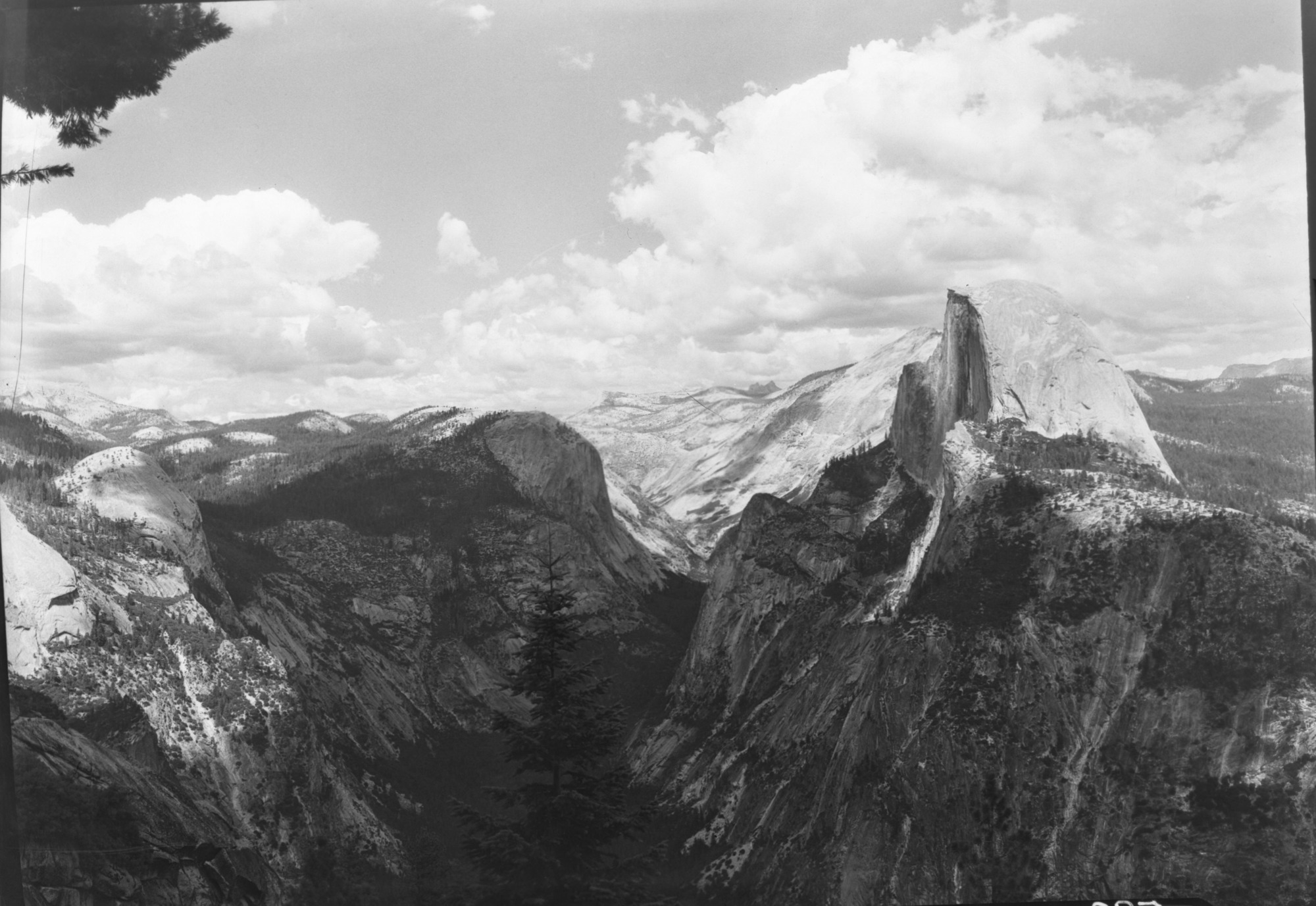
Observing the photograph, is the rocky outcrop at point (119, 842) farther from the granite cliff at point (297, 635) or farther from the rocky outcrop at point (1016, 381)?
the rocky outcrop at point (1016, 381)

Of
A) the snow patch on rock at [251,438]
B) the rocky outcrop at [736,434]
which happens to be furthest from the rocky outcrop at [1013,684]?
the snow patch on rock at [251,438]

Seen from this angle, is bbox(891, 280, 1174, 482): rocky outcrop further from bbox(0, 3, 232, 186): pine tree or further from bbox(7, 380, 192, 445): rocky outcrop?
bbox(7, 380, 192, 445): rocky outcrop

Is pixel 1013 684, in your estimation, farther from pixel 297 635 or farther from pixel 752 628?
pixel 297 635

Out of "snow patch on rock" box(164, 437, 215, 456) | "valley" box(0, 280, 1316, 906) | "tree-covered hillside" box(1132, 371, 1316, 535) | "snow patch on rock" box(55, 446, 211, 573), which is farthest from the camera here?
"snow patch on rock" box(164, 437, 215, 456)

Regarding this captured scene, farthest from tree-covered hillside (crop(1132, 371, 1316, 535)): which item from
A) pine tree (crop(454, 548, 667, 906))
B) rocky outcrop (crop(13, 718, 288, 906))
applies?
rocky outcrop (crop(13, 718, 288, 906))

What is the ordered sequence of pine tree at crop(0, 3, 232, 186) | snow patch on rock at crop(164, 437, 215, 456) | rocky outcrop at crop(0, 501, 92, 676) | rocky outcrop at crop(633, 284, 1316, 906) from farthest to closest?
1. snow patch on rock at crop(164, 437, 215, 456)
2. rocky outcrop at crop(633, 284, 1316, 906)
3. rocky outcrop at crop(0, 501, 92, 676)
4. pine tree at crop(0, 3, 232, 186)

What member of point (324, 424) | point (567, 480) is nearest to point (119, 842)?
point (324, 424)

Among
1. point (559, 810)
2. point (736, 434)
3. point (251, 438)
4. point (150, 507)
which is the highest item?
point (736, 434)

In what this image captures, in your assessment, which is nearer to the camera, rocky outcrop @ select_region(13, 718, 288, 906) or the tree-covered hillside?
rocky outcrop @ select_region(13, 718, 288, 906)
